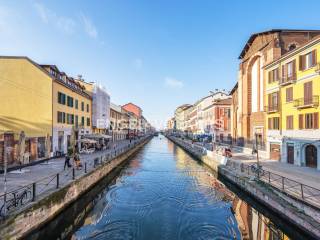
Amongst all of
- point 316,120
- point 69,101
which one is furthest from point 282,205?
point 69,101

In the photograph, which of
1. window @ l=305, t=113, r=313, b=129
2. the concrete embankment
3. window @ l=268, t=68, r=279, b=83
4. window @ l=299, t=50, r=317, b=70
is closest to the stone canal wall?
the concrete embankment

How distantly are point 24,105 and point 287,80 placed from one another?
29738mm

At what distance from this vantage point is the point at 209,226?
516 inches

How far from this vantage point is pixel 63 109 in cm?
3169

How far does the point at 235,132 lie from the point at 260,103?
15.5 metres

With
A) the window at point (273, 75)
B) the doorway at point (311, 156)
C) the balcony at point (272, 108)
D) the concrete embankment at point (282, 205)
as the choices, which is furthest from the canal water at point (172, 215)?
the window at point (273, 75)

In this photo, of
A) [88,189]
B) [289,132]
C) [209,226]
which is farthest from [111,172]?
[289,132]

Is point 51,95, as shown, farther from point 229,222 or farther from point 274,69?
point 274,69

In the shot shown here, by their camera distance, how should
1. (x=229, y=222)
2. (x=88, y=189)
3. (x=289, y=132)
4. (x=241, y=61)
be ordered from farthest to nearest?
(x=241, y=61), (x=289, y=132), (x=88, y=189), (x=229, y=222)

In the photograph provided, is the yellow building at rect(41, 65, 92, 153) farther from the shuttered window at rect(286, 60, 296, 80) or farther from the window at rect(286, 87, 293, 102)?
the shuttered window at rect(286, 60, 296, 80)

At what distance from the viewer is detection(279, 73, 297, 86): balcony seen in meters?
25.3

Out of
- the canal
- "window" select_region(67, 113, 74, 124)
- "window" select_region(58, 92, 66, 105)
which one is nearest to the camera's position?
the canal

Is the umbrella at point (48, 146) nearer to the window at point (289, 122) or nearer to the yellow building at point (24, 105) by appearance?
the yellow building at point (24, 105)

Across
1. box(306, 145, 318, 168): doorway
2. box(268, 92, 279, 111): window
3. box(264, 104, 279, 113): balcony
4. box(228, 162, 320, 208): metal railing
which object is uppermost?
box(268, 92, 279, 111): window
